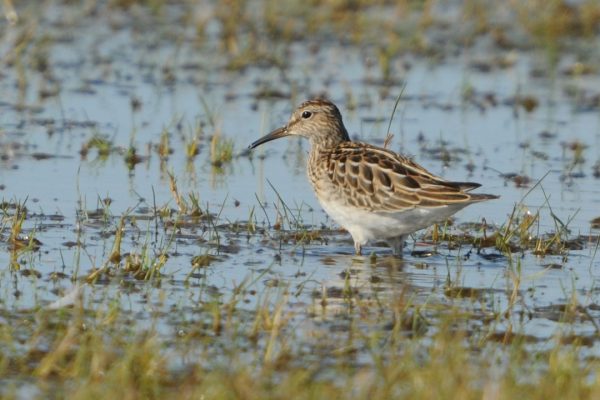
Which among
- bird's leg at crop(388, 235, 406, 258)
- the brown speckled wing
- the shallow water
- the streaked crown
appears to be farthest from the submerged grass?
the streaked crown

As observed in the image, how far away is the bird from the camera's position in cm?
983

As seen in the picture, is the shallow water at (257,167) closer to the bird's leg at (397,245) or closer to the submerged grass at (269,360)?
the bird's leg at (397,245)

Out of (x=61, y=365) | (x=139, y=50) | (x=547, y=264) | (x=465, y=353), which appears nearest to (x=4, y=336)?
(x=61, y=365)

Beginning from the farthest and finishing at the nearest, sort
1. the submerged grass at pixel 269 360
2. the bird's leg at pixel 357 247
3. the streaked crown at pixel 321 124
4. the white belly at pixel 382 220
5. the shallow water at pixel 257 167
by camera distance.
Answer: the streaked crown at pixel 321 124 < the bird's leg at pixel 357 247 < the white belly at pixel 382 220 < the shallow water at pixel 257 167 < the submerged grass at pixel 269 360

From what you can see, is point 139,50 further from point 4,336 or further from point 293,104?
point 4,336

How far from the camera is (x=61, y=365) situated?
7.14 m

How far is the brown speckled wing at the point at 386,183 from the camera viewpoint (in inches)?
385

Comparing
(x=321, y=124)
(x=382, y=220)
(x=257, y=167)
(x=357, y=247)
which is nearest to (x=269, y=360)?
(x=382, y=220)

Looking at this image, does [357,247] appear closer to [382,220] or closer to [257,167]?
[382,220]

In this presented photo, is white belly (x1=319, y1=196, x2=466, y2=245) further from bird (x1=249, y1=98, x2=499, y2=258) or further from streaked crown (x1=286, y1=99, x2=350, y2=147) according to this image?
streaked crown (x1=286, y1=99, x2=350, y2=147)

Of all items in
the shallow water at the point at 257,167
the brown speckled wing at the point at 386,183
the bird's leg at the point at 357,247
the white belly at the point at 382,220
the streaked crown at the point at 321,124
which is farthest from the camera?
the streaked crown at the point at 321,124

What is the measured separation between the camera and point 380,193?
10.1 m

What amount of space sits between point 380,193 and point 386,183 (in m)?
0.08

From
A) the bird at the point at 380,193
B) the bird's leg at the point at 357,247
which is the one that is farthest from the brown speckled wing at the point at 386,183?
the bird's leg at the point at 357,247
